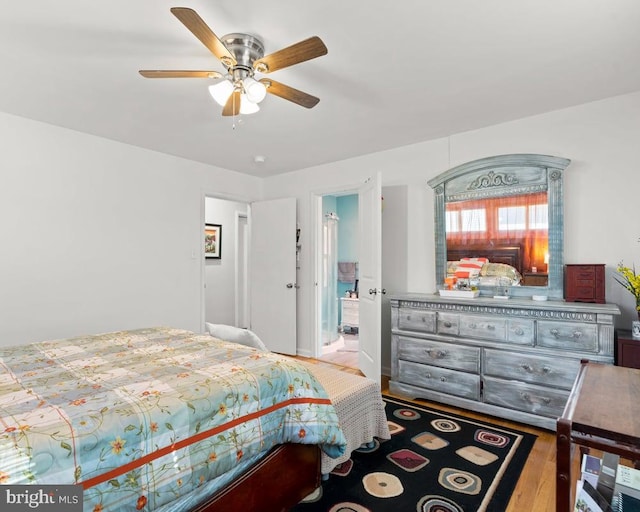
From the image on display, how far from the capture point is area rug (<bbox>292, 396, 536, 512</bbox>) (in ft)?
5.87

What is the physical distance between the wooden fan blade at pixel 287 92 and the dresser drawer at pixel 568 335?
2.27 meters

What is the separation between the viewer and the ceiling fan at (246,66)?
1695mm

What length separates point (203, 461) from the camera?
4.26 feet

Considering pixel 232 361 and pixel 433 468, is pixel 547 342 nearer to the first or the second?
pixel 433 468

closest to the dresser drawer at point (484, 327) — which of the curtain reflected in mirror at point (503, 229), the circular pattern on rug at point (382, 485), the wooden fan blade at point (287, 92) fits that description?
the curtain reflected in mirror at point (503, 229)

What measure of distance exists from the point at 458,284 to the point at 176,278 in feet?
10.0

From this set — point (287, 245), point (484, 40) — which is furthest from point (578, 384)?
point (287, 245)

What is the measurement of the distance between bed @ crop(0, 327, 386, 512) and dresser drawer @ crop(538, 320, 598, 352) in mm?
1477

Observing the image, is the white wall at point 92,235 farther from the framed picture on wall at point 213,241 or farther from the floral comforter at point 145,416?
the framed picture on wall at point 213,241

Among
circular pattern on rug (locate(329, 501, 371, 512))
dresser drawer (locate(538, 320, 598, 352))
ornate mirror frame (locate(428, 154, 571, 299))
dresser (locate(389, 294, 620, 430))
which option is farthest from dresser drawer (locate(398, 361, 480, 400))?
circular pattern on rug (locate(329, 501, 371, 512))

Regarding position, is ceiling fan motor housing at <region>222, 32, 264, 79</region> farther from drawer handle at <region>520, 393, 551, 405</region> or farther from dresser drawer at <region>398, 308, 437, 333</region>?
drawer handle at <region>520, 393, 551, 405</region>

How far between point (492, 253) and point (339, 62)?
6.94 ft

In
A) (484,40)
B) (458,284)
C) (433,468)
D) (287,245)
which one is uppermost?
(484,40)

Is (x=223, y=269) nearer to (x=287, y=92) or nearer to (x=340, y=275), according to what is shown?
(x=340, y=275)
